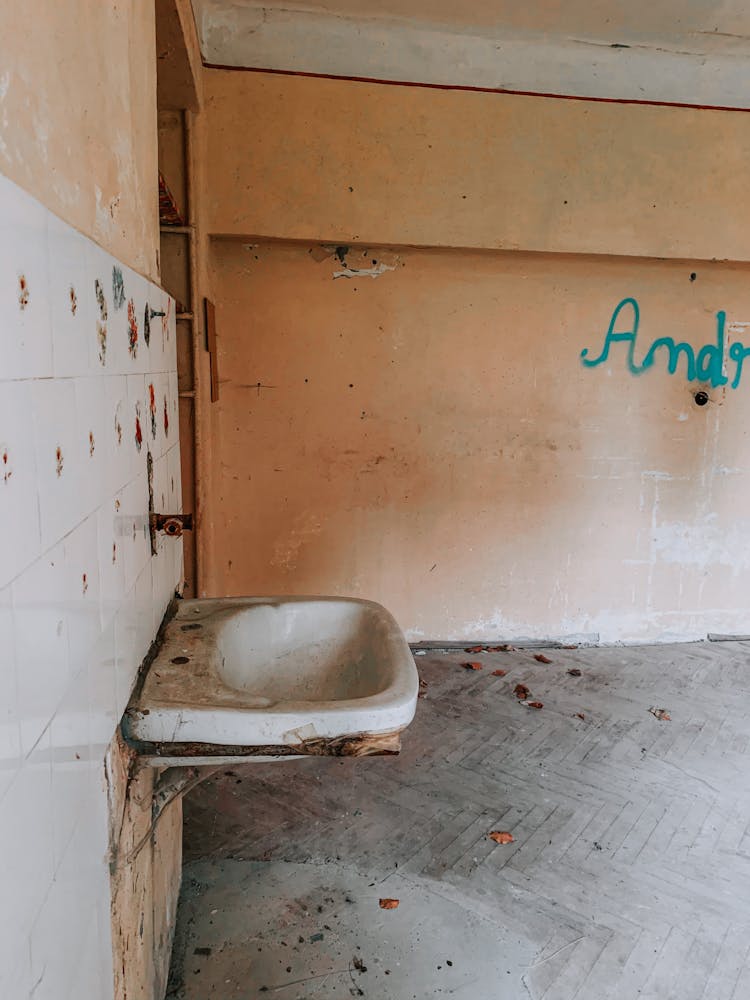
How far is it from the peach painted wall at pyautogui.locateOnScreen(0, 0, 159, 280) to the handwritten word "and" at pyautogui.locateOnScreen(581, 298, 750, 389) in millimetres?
2704

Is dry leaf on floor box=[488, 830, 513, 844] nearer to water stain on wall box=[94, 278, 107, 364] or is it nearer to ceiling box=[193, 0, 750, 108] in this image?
water stain on wall box=[94, 278, 107, 364]

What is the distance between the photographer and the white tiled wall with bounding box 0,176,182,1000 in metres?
0.67

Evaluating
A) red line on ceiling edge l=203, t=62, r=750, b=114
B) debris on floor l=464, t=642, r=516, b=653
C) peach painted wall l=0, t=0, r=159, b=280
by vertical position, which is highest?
red line on ceiling edge l=203, t=62, r=750, b=114

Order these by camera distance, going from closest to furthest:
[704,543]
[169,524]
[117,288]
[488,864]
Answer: [117,288], [169,524], [488,864], [704,543]

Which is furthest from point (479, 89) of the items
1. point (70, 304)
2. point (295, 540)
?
point (70, 304)

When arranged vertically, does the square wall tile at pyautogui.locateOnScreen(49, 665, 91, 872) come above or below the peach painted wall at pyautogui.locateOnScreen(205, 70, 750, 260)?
below

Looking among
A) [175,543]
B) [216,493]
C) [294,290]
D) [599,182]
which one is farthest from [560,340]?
[175,543]

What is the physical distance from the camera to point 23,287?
71cm

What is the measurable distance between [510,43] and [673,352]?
1740mm

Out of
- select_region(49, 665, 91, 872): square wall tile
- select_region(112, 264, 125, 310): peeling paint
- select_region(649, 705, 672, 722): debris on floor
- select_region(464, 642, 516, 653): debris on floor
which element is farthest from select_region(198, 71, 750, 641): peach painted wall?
select_region(49, 665, 91, 872): square wall tile

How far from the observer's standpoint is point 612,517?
3.78m

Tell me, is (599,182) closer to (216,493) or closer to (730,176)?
(730,176)

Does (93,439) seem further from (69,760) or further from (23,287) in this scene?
(69,760)

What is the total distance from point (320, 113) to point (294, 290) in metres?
0.77
